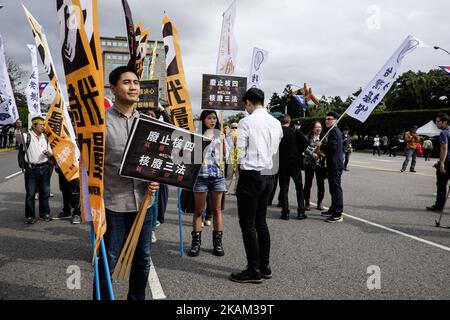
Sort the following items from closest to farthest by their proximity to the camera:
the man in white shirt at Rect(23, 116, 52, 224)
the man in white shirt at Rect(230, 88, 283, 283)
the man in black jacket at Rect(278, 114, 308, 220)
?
the man in white shirt at Rect(230, 88, 283, 283)
the man in white shirt at Rect(23, 116, 52, 224)
the man in black jacket at Rect(278, 114, 308, 220)

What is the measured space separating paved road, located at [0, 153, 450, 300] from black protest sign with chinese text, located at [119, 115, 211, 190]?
4.14ft

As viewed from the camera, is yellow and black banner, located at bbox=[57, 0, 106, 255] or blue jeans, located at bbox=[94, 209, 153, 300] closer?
yellow and black banner, located at bbox=[57, 0, 106, 255]

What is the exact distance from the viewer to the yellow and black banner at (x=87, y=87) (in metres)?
2.11

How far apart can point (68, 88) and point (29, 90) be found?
182 inches

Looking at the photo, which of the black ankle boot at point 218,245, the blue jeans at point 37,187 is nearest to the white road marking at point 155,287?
the black ankle boot at point 218,245

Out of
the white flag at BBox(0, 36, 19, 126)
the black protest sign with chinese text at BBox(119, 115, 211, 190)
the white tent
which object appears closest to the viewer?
the black protest sign with chinese text at BBox(119, 115, 211, 190)

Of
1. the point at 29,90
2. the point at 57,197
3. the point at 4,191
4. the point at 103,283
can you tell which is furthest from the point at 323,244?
the point at 4,191

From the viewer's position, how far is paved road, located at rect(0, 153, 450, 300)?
3219 millimetres

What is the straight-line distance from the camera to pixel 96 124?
217 cm

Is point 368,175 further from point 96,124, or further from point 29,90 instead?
point 96,124

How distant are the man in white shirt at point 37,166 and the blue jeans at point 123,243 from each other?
160 inches

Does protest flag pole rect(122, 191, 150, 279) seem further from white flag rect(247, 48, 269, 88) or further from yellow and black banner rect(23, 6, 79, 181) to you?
white flag rect(247, 48, 269, 88)

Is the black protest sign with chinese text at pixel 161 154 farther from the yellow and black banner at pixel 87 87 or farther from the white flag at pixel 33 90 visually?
the white flag at pixel 33 90

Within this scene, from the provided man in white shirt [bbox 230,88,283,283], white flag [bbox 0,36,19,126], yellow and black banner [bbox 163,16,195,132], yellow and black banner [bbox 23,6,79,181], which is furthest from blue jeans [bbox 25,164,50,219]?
man in white shirt [bbox 230,88,283,283]
